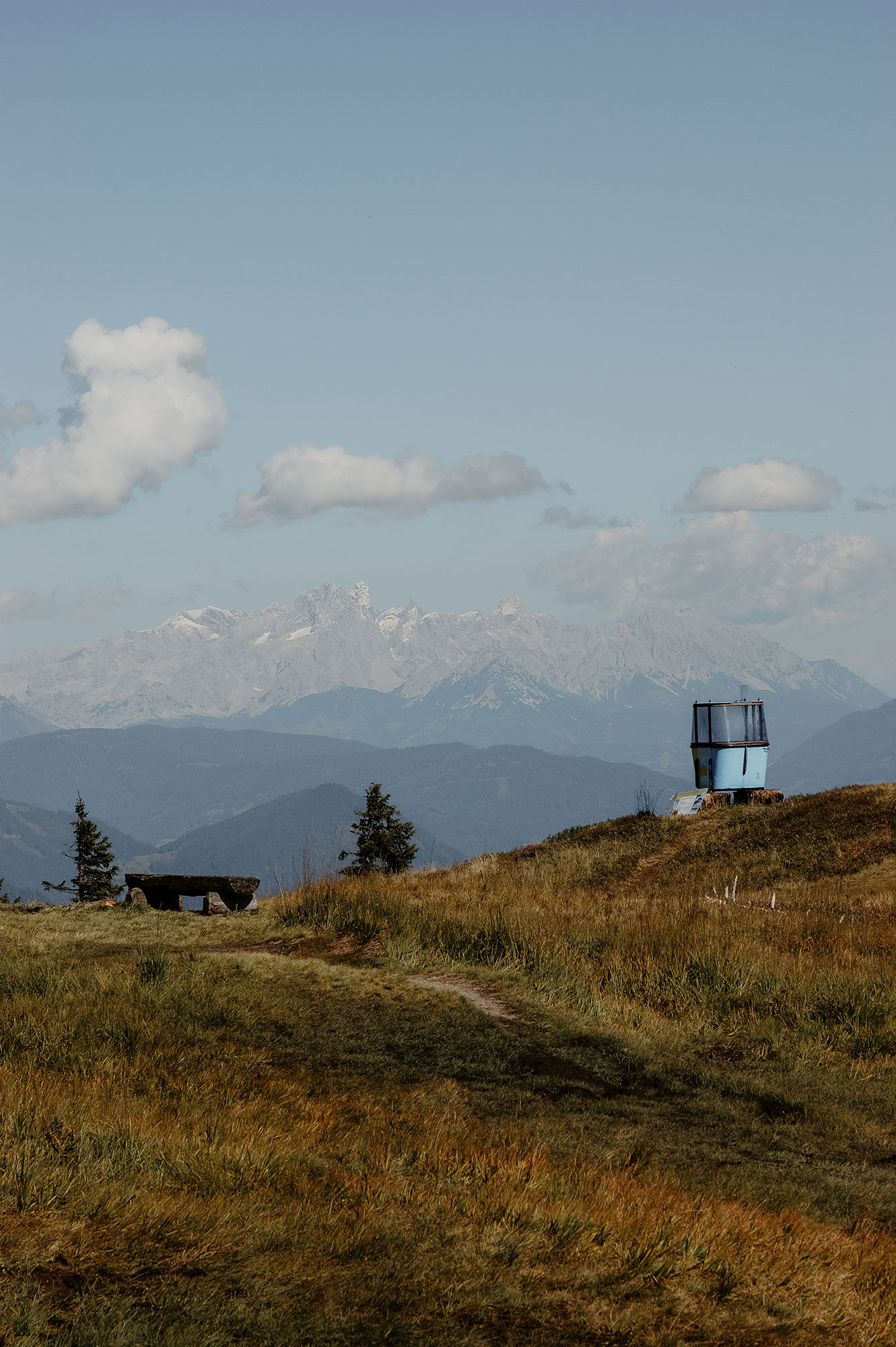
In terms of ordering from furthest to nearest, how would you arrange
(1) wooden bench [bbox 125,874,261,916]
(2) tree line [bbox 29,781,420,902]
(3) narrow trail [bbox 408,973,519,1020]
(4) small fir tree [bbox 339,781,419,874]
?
(2) tree line [bbox 29,781,420,902] → (4) small fir tree [bbox 339,781,419,874] → (1) wooden bench [bbox 125,874,261,916] → (3) narrow trail [bbox 408,973,519,1020]

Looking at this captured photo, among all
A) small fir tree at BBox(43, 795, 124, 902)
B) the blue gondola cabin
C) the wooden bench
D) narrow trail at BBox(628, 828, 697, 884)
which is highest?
the blue gondola cabin

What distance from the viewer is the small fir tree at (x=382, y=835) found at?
7419 cm

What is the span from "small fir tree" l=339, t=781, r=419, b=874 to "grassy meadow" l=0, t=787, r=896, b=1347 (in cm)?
5530

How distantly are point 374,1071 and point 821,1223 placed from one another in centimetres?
464

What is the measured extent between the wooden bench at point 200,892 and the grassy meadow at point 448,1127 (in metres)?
2.07

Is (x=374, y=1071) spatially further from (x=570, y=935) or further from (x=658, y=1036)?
(x=570, y=935)

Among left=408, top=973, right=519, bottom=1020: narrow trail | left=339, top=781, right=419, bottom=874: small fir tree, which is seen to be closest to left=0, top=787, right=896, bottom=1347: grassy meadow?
left=408, top=973, right=519, bottom=1020: narrow trail

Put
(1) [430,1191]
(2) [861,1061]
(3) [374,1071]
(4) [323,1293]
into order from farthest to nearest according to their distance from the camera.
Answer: (2) [861,1061] < (3) [374,1071] < (1) [430,1191] < (4) [323,1293]

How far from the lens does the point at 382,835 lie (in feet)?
249

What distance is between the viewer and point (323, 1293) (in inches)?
206

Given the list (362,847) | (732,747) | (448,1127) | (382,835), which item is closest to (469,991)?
(448,1127)

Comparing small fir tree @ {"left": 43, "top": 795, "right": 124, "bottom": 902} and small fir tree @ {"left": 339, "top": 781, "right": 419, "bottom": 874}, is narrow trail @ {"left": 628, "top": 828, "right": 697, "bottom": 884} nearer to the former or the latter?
small fir tree @ {"left": 339, "top": 781, "right": 419, "bottom": 874}

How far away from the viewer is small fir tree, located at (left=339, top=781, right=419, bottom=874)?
74.2 meters

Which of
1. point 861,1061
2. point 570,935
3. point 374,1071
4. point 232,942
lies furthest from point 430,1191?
point 232,942
